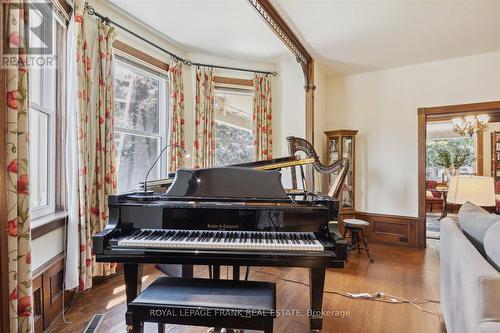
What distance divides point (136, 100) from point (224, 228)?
7.77ft

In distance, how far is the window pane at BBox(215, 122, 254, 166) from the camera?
403 centimetres

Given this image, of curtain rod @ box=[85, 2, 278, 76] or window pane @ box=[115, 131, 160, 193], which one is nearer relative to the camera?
curtain rod @ box=[85, 2, 278, 76]

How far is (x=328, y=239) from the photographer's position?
1.65 metres

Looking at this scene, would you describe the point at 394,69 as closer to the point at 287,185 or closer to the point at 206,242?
the point at 287,185

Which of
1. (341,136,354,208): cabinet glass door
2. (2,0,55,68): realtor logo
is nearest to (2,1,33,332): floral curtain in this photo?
(2,0,55,68): realtor logo

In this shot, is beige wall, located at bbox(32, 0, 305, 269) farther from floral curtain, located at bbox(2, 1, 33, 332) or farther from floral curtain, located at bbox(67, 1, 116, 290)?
floral curtain, located at bbox(2, 1, 33, 332)

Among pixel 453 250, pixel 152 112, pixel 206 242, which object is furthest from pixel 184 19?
pixel 453 250

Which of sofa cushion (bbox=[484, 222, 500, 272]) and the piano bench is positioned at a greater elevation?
sofa cushion (bbox=[484, 222, 500, 272])

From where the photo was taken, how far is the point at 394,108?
4.20 m

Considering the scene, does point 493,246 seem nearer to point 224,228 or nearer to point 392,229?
point 224,228

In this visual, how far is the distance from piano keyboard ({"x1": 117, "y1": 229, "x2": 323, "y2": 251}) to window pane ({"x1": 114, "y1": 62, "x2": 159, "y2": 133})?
191 cm

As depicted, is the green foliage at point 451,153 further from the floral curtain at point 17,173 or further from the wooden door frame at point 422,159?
the floral curtain at point 17,173

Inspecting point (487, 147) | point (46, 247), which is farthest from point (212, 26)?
point (487, 147)

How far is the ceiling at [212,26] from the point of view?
2.71 meters
